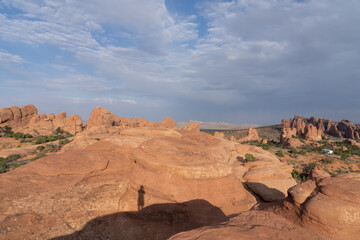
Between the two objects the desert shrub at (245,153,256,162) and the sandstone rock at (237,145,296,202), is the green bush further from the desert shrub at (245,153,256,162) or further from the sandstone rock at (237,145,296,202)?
the desert shrub at (245,153,256,162)

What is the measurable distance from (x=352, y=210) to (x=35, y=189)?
1746 cm

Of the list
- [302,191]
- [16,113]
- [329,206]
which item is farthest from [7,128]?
[329,206]

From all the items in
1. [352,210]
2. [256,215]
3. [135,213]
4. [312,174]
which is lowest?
[312,174]

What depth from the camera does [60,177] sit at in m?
12.1

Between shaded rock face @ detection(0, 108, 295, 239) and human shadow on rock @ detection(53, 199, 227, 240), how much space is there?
0.05 m

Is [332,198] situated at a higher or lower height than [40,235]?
higher

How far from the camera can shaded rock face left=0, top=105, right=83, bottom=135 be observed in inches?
2400

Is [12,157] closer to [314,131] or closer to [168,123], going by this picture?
[168,123]

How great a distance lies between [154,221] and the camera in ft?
37.7

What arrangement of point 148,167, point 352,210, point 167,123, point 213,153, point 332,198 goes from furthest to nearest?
1. point 167,123
2. point 213,153
3. point 148,167
4. point 332,198
5. point 352,210

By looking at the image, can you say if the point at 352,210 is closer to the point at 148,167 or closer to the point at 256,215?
the point at 256,215

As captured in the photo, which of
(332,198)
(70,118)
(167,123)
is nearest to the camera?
(332,198)

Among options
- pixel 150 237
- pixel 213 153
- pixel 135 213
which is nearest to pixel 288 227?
pixel 150 237

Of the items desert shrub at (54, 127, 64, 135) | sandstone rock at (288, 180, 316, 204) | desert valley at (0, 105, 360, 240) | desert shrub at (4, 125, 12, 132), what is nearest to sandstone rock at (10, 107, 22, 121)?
desert shrub at (4, 125, 12, 132)
